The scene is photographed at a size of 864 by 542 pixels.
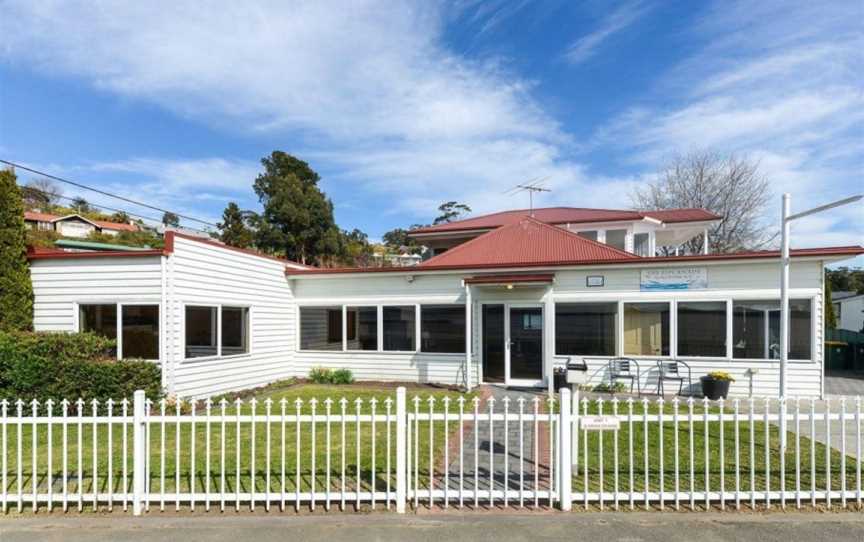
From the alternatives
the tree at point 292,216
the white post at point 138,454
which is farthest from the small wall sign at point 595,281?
the tree at point 292,216

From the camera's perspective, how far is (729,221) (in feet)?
98.1

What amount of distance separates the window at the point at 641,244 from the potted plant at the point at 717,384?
8.33m

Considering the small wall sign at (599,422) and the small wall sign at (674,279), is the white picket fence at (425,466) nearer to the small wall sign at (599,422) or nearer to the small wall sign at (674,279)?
the small wall sign at (599,422)

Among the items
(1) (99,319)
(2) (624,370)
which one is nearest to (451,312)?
(2) (624,370)

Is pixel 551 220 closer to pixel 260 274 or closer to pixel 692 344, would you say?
pixel 692 344

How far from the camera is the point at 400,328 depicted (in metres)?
13.1

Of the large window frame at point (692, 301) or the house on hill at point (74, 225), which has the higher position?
the house on hill at point (74, 225)

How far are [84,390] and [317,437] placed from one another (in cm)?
450

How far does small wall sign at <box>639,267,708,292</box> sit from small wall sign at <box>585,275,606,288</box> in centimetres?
83

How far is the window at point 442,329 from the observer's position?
12.6 m

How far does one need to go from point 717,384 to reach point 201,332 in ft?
35.5

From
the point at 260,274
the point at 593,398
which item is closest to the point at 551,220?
the point at 593,398

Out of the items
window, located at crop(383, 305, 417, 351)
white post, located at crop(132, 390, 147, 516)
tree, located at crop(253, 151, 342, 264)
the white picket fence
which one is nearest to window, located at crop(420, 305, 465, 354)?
window, located at crop(383, 305, 417, 351)

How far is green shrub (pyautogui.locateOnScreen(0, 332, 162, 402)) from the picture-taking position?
826 cm
